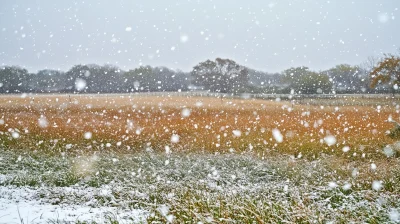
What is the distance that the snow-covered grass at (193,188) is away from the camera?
6926 mm

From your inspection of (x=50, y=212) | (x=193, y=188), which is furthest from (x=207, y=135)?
(x=50, y=212)

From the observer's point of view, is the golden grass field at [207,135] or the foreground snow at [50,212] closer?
the foreground snow at [50,212]

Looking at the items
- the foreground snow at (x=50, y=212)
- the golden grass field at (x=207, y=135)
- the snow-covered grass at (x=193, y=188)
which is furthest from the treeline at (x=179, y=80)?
the foreground snow at (x=50, y=212)

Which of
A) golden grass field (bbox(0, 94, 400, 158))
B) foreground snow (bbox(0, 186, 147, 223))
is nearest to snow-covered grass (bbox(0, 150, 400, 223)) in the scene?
foreground snow (bbox(0, 186, 147, 223))

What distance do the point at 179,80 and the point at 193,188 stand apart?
91347 mm

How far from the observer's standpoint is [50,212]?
777 cm

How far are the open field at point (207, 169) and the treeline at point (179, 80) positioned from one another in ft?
142

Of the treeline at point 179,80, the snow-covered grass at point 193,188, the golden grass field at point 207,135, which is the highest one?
the treeline at point 179,80

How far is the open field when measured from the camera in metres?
7.22

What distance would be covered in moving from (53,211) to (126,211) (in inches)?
67.4

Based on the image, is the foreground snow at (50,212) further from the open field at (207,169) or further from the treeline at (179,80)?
the treeline at (179,80)

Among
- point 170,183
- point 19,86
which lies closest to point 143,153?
point 170,183

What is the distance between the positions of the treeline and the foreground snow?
54.3 meters

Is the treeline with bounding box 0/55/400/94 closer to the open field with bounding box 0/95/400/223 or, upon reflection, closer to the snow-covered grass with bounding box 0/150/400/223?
the open field with bounding box 0/95/400/223
